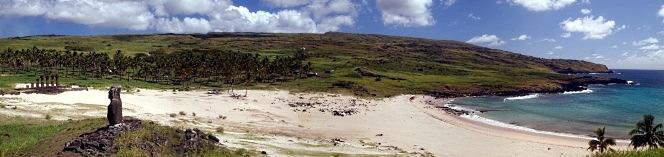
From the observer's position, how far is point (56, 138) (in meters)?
38.6

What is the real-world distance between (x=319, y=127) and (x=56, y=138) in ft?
151

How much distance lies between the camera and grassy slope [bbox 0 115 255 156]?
3544 centimetres

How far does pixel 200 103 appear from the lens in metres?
98.5

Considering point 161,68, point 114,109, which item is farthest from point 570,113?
point 161,68

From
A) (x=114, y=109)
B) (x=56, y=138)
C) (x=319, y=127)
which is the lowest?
(x=319, y=127)

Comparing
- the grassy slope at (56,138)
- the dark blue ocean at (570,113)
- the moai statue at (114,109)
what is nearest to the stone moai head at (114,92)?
the moai statue at (114,109)

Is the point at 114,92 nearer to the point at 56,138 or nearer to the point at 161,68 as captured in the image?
the point at 56,138

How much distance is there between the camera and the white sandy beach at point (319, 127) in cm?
5847

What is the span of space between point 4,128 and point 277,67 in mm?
138632

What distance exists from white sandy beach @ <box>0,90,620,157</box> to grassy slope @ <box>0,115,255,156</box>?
27.3 ft

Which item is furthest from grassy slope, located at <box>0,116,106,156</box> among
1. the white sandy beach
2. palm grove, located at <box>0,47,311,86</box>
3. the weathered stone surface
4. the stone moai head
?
palm grove, located at <box>0,47,311,86</box>

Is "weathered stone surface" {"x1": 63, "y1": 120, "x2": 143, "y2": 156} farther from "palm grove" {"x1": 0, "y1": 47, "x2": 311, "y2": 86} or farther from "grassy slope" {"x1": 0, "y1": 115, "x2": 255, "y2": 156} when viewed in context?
"palm grove" {"x1": 0, "y1": 47, "x2": 311, "y2": 86}

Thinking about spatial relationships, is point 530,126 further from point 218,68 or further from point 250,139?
point 218,68

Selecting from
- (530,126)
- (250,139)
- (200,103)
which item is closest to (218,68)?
(200,103)
